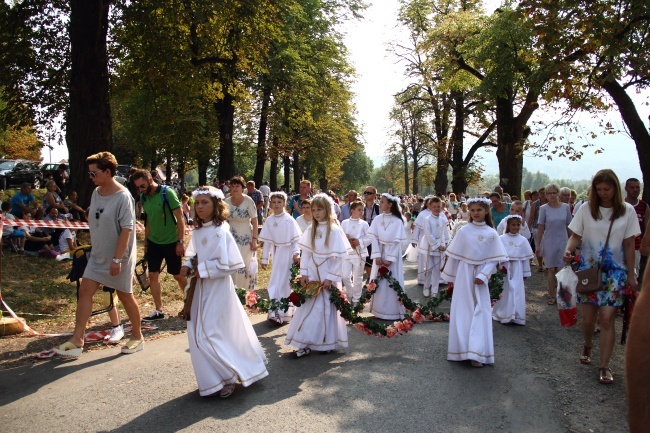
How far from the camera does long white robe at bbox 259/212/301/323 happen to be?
29.6 feet

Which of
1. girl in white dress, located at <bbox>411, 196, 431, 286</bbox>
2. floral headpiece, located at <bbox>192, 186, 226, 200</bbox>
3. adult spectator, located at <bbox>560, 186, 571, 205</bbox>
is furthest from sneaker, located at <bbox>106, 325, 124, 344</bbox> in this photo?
adult spectator, located at <bbox>560, 186, 571, 205</bbox>

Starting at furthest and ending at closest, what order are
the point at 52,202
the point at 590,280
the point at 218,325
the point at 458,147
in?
the point at 458,147 → the point at 52,202 → the point at 590,280 → the point at 218,325

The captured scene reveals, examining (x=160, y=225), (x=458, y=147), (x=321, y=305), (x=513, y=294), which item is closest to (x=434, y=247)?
(x=513, y=294)

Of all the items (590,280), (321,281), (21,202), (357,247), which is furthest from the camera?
(21,202)

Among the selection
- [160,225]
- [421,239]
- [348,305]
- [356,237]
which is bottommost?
[348,305]

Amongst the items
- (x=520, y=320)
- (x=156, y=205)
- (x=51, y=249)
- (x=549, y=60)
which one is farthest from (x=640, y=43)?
(x=51, y=249)

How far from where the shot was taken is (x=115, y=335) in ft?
24.4

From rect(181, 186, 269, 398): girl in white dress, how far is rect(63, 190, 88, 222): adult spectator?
844 cm

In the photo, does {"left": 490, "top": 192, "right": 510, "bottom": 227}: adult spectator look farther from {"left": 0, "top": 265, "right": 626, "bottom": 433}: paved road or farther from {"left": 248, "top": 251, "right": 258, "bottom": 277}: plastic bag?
{"left": 0, "top": 265, "right": 626, "bottom": 433}: paved road

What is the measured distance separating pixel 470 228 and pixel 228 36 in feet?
37.3

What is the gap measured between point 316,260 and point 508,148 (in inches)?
756

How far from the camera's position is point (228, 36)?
16109 millimetres

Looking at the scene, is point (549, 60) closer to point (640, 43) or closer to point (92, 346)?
point (640, 43)

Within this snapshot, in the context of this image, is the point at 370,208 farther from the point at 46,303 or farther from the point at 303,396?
the point at 303,396
